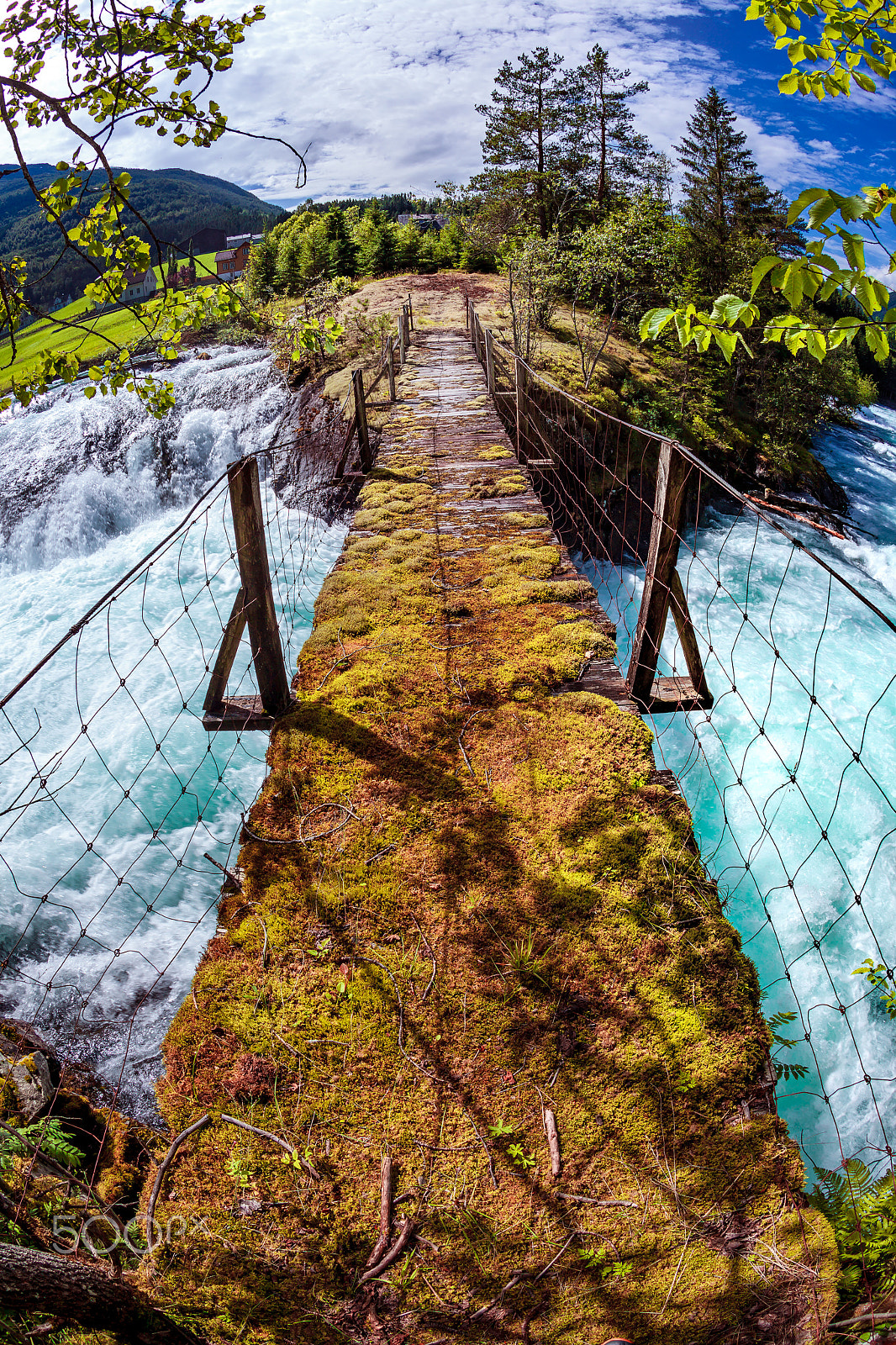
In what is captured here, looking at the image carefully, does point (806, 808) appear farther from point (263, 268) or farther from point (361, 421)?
point (263, 268)

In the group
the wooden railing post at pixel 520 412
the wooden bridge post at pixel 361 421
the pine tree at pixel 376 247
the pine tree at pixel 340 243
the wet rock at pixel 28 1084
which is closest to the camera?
the wet rock at pixel 28 1084

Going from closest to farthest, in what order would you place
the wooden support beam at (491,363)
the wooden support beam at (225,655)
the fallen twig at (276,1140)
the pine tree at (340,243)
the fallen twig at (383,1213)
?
1. the fallen twig at (383,1213)
2. the fallen twig at (276,1140)
3. the wooden support beam at (225,655)
4. the wooden support beam at (491,363)
5. the pine tree at (340,243)

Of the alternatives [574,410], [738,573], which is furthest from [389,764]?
[574,410]

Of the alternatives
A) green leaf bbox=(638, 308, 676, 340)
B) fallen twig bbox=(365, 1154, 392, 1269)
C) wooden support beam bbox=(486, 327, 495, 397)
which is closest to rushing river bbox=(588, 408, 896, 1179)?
green leaf bbox=(638, 308, 676, 340)

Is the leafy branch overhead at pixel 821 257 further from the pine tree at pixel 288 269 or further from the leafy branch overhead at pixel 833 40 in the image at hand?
the pine tree at pixel 288 269

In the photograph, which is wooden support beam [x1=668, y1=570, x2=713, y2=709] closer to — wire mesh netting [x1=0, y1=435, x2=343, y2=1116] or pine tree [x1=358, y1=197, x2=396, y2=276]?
wire mesh netting [x1=0, y1=435, x2=343, y2=1116]

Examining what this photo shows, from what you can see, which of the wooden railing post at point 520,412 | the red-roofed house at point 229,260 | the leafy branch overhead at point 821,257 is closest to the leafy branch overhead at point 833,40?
the leafy branch overhead at point 821,257

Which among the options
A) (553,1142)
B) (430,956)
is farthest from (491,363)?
(553,1142)
